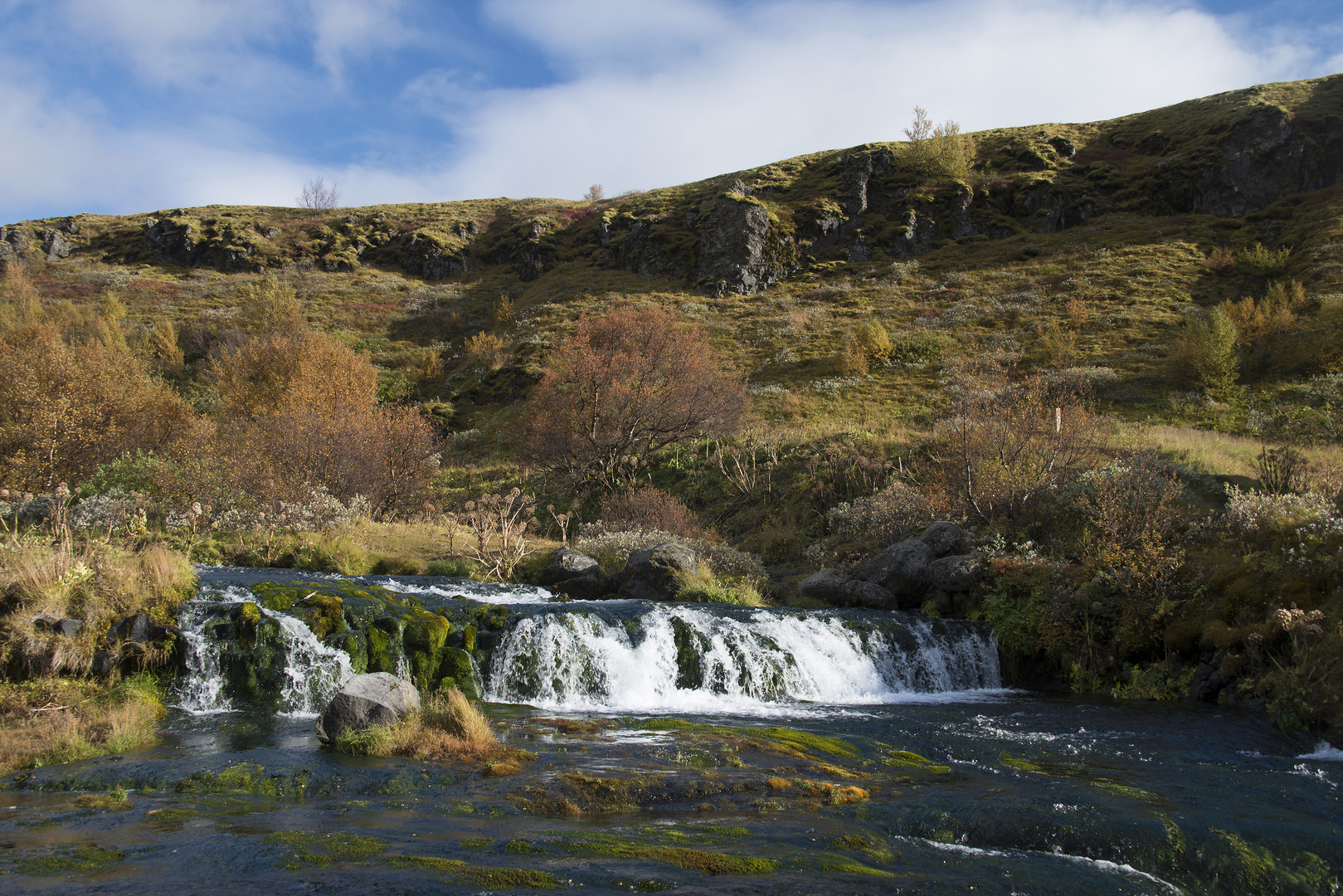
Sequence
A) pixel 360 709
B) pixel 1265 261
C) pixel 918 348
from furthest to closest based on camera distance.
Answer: pixel 1265 261, pixel 918 348, pixel 360 709

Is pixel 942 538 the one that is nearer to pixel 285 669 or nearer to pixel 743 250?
pixel 285 669

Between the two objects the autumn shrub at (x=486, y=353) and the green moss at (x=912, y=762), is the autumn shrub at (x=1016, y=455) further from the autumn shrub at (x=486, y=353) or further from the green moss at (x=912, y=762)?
the autumn shrub at (x=486, y=353)

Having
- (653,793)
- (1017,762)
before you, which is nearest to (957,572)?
(1017,762)

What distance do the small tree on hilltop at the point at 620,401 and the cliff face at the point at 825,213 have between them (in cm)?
2925

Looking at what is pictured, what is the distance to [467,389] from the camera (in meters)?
48.1

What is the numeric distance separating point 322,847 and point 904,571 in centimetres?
1404

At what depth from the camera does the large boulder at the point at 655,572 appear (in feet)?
54.7

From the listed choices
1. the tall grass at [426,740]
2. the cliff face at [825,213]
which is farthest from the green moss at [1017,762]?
the cliff face at [825,213]

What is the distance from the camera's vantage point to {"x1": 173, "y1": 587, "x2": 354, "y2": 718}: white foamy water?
31.9 ft

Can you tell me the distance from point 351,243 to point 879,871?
82156mm

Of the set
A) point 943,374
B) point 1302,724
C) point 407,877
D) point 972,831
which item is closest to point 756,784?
point 972,831

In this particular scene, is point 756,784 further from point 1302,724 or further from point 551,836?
point 1302,724

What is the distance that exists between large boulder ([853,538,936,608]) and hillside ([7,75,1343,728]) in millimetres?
1405

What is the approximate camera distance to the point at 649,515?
22.9m
